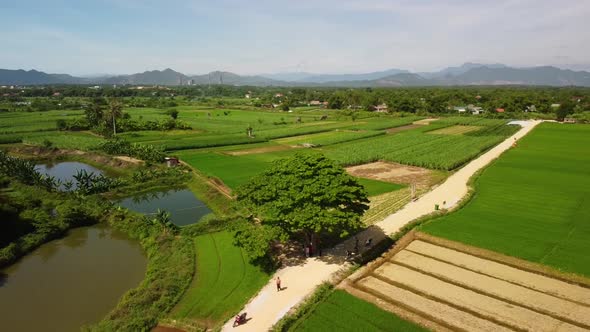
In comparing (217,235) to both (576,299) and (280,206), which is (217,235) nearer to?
(280,206)

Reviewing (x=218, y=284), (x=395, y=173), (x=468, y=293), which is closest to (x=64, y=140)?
(x=395, y=173)

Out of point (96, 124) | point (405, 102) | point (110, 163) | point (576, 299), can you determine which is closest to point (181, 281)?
point (576, 299)

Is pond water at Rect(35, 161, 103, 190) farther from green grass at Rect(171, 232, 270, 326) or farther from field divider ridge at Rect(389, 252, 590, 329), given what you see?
field divider ridge at Rect(389, 252, 590, 329)

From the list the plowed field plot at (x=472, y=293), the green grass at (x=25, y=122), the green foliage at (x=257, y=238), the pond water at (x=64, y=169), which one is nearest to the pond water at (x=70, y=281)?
the green foliage at (x=257, y=238)

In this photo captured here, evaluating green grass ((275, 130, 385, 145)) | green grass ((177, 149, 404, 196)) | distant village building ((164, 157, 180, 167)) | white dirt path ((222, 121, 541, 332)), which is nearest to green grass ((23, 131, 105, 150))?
green grass ((177, 149, 404, 196))

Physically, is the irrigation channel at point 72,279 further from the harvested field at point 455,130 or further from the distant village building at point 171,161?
the harvested field at point 455,130
